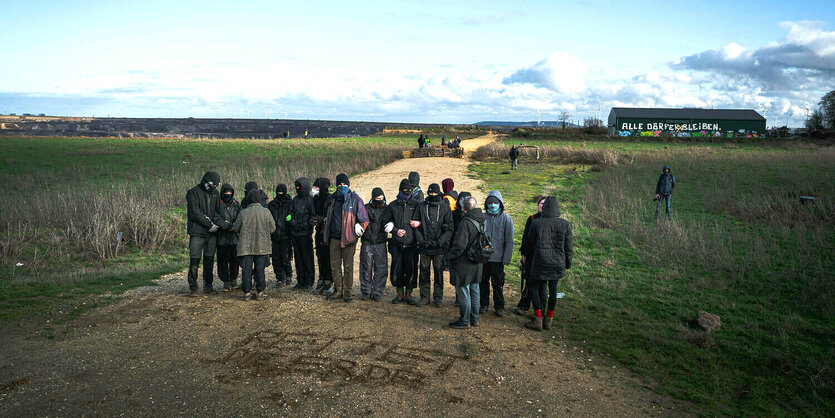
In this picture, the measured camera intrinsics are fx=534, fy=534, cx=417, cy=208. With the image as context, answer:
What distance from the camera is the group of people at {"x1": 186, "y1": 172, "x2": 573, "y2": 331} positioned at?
299 inches

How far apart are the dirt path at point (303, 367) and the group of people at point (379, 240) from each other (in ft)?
1.66

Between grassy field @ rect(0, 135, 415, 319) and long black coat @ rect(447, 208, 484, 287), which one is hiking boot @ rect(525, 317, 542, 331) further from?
grassy field @ rect(0, 135, 415, 319)

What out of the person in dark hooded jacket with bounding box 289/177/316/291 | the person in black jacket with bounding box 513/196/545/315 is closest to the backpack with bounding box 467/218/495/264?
the person in black jacket with bounding box 513/196/545/315

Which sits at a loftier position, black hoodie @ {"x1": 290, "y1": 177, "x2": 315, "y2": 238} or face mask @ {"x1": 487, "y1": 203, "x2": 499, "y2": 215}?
face mask @ {"x1": 487, "y1": 203, "x2": 499, "y2": 215}

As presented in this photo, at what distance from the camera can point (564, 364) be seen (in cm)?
670

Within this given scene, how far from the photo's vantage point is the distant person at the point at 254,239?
28.3 ft

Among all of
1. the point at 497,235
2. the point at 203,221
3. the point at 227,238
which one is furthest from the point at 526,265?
the point at 203,221

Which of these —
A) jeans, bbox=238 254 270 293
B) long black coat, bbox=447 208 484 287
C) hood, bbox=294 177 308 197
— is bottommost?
jeans, bbox=238 254 270 293

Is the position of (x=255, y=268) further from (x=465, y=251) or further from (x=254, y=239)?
(x=465, y=251)

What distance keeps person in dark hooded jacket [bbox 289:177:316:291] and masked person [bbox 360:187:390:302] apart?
3.49ft

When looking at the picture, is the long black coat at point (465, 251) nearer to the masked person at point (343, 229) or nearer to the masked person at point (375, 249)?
the masked person at point (375, 249)

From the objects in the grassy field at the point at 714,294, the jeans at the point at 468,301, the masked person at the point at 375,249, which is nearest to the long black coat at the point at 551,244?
the jeans at the point at 468,301

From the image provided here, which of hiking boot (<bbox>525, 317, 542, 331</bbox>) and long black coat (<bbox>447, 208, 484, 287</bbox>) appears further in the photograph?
hiking boot (<bbox>525, 317, 542, 331</bbox>)

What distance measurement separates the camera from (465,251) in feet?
24.5
